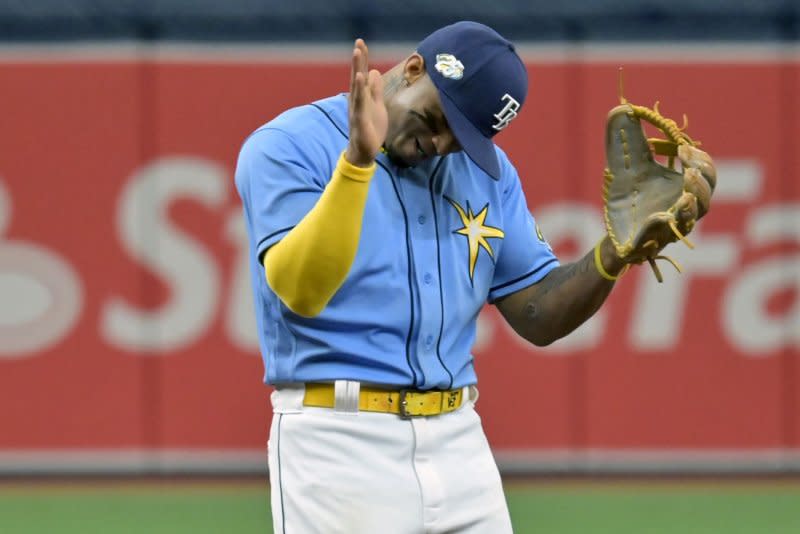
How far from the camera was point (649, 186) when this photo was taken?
319 centimetres

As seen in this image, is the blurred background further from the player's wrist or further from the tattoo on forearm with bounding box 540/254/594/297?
the player's wrist

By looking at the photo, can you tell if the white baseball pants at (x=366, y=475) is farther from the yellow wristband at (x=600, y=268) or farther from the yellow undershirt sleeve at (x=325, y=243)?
the yellow wristband at (x=600, y=268)

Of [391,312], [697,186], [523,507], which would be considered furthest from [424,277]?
[523,507]

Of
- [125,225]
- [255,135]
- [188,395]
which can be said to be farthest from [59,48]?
[255,135]

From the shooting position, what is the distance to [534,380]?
7.32 metres

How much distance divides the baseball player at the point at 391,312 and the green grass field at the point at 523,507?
322cm

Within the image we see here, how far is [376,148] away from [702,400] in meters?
4.96

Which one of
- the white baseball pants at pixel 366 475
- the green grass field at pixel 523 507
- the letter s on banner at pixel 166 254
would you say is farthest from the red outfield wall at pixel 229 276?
the white baseball pants at pixel 366 475

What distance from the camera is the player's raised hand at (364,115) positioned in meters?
2.72

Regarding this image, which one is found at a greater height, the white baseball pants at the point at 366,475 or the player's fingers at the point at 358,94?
the player's fingers at the point at 358,94

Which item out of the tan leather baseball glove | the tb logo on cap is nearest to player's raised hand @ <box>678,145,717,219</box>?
the tan leather baseball glove

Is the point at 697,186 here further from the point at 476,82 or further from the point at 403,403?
the point at 403,403

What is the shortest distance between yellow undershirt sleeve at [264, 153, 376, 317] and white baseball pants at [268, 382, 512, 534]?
295 millimetres

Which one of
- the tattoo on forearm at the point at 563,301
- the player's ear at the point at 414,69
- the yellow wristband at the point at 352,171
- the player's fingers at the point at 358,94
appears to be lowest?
the tattoo on forearm at the point at 563,301
